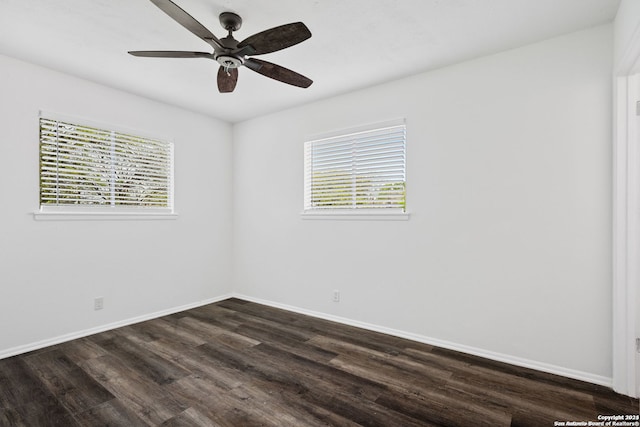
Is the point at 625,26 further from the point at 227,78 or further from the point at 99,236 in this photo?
the point at 99,236

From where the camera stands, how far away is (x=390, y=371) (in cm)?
252

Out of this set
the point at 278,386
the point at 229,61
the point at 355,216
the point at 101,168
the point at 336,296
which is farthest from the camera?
the point at 336,296

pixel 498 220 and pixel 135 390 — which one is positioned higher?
pixel 498 220

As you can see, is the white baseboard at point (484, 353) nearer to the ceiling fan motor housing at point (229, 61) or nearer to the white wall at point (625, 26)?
the white wall at point (625, 26)

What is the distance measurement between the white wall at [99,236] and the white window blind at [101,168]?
0.11 meters

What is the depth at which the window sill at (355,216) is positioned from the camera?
3.24 metres

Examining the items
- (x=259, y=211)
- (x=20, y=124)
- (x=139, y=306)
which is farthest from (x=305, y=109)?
(x=139, y=306)

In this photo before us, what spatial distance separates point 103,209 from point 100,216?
10cm

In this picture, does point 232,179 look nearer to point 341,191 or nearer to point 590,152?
point 341,191

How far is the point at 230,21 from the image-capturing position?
7.27 feet

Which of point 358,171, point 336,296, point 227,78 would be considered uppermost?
point 227,78

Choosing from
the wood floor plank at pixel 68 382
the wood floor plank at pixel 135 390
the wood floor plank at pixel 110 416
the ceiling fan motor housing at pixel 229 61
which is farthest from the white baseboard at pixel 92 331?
the ceiling fan motor housing at pixel 229 61

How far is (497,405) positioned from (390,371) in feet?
2.41

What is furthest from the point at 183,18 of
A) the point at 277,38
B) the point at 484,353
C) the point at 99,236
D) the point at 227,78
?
the point at 484,353
